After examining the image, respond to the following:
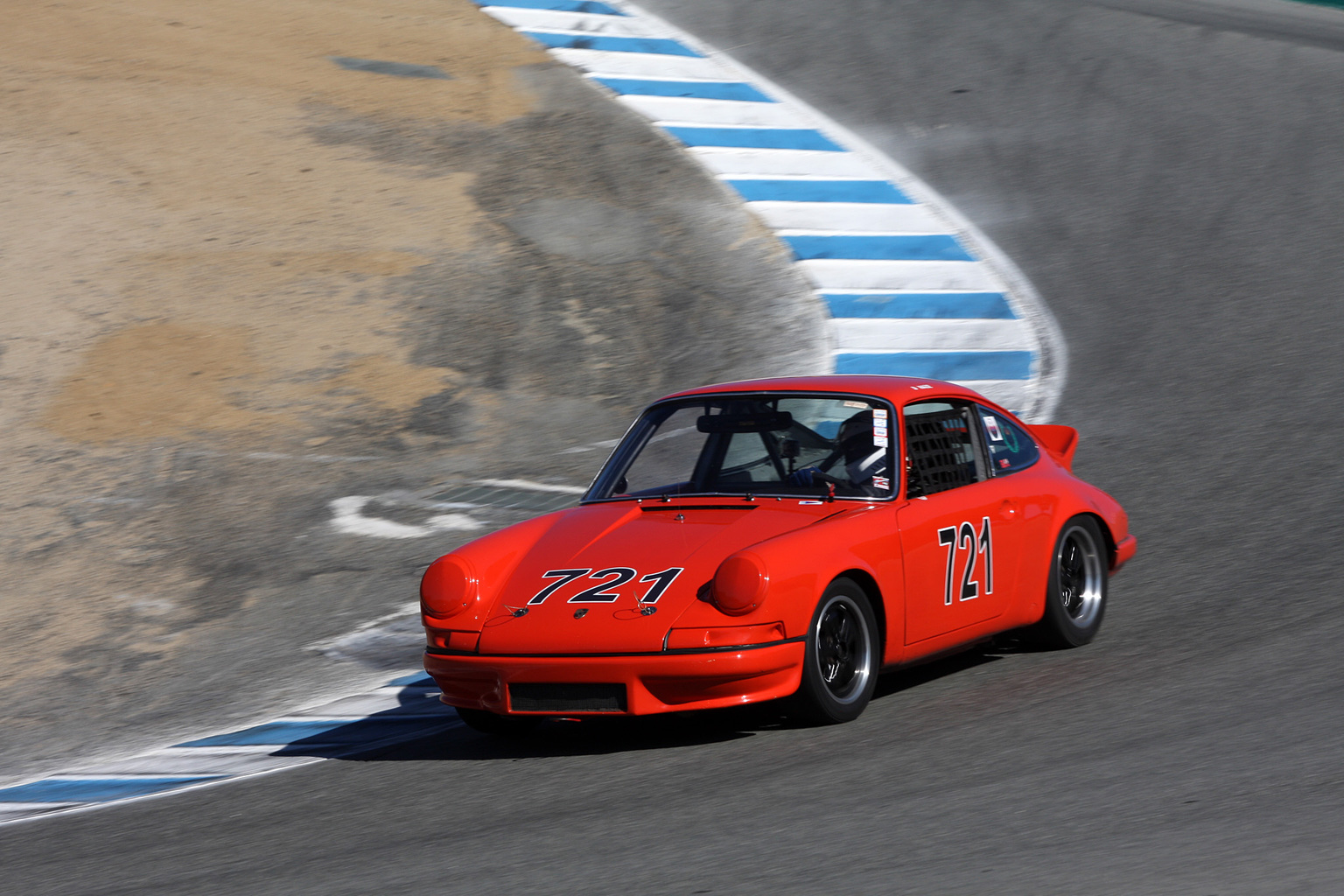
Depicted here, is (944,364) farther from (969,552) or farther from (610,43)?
(610,43)

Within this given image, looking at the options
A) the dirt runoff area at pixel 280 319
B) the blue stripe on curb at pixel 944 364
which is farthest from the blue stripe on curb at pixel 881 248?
the blue stripe on curb at pixel 944 364

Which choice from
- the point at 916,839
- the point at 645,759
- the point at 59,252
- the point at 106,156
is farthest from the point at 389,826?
the point at 106,156

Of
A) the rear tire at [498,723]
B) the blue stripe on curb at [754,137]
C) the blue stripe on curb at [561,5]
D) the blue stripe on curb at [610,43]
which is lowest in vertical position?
the rear tire at [498,723]

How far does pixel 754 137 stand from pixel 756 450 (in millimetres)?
11040

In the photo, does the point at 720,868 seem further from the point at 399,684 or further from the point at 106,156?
the point at 106,156

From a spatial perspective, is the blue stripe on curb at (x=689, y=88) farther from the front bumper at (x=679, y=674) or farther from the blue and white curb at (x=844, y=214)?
the front bumper at (x=679, y=674)

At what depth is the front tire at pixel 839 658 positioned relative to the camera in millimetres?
5371

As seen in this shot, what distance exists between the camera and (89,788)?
596 cm

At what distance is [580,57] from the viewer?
61.4 ft

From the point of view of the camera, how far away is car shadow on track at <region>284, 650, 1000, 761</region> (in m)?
5.57

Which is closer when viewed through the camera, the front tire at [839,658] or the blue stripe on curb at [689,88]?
the front tire at [839,658]

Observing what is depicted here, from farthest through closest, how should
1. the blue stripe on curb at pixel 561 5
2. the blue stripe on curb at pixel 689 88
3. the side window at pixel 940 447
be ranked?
1. the blue stripe on curb at pixel 561 5
2. the blue stripe on curb at pixel 689 88
3. the side window at pixel 940 447

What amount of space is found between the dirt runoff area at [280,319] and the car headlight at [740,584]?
2551mm

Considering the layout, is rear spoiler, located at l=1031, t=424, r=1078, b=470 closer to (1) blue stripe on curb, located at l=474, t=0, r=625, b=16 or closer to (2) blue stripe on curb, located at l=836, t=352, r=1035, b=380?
(2) blue stripe on curb, located at l=836, t=352, r=1035, b=380
